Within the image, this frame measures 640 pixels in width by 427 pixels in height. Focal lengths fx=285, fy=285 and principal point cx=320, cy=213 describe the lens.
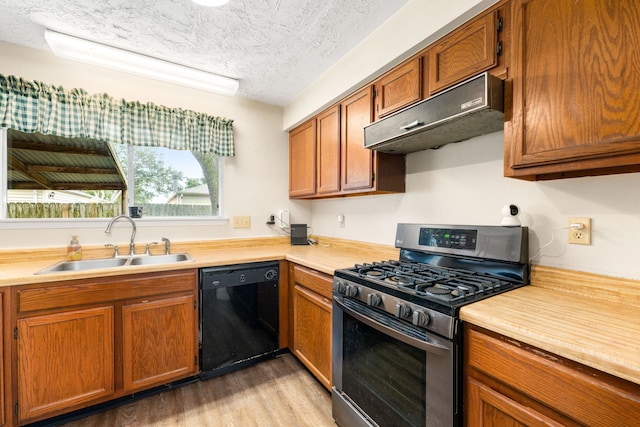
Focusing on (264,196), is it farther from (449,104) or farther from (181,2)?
(449,104)

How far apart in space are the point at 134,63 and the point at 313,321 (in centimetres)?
226

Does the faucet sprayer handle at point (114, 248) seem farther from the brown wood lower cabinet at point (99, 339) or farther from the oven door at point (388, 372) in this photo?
the oven door at point (388, 372)

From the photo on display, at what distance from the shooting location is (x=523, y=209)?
4.69ft

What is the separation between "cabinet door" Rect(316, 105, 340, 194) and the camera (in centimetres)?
231

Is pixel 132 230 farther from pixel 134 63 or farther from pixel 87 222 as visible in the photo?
pixel 134 63

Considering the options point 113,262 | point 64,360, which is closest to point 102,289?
point 64,360

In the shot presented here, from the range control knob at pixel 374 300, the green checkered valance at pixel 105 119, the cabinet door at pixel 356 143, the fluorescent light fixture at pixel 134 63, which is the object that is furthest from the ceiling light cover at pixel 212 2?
the range control knob at pixel 374 300

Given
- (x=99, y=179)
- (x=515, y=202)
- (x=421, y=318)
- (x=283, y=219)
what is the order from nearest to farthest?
(x=421, y=318)
(x=515, y=202)
(x=99, y=179)
(x=283, y=219)

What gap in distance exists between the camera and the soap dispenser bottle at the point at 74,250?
6.70 ft

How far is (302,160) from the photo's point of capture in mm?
2830

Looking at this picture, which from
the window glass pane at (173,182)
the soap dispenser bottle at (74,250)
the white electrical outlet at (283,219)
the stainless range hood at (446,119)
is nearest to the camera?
the stainless range hood at (446,119)

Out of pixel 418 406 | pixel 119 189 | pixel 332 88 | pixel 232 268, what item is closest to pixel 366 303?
pixel 418 406

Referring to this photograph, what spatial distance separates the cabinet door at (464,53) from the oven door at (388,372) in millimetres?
1200

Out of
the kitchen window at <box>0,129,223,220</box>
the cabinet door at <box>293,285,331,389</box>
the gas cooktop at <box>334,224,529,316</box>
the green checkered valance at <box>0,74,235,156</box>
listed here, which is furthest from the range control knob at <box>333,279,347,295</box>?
the green checkered valance at <box>0,74,235,156</box>
